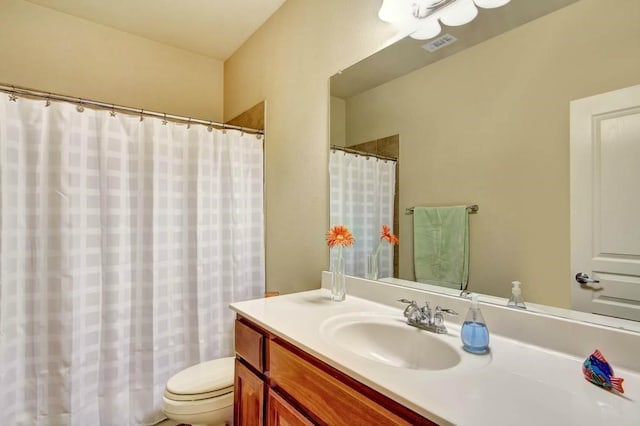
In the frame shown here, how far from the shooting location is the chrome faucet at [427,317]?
3.25ft

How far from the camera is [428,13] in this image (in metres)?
1.18

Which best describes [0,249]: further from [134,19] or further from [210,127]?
[134,19]

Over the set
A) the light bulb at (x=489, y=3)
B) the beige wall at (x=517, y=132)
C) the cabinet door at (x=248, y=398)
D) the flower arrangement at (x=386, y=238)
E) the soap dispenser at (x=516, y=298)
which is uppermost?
the light bulb at (x=489, y=3)

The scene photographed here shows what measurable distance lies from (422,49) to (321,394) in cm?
128

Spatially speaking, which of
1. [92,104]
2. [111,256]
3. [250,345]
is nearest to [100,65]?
[92,104]

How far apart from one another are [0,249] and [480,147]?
205 cm

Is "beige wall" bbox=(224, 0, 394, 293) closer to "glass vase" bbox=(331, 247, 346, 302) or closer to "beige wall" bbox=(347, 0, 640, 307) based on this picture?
"glass vase" bbox=(331, 247, 346, 302)

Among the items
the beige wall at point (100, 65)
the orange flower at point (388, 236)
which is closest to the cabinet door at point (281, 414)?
the orange flower at point (388, 236)

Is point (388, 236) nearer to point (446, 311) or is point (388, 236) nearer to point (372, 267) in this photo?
point (372, 267)

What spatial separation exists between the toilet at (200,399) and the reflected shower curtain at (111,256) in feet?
1.23

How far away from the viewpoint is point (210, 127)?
1.91m

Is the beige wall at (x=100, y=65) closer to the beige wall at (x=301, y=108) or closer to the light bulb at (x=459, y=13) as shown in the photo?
the beige wall at (x=301, y=108)

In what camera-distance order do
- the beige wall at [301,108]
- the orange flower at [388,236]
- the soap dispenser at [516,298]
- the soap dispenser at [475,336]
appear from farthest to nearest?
1. the beige wall at [301,108]
2. the orange flower at [388,236]
3. the soap dispenser at [516,298]
4. the soap dispenser at [475,336]

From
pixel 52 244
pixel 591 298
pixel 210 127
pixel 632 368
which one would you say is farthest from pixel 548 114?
pixel 52 244
